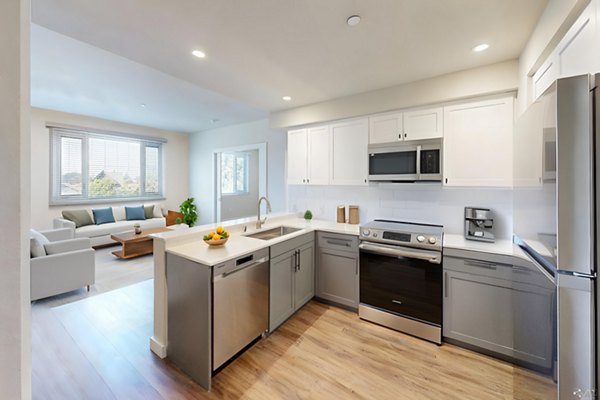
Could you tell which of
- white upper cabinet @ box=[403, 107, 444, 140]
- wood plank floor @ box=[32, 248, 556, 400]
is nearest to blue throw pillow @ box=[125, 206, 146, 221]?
wood plank floor @ box=[32, 248, 556, 400]

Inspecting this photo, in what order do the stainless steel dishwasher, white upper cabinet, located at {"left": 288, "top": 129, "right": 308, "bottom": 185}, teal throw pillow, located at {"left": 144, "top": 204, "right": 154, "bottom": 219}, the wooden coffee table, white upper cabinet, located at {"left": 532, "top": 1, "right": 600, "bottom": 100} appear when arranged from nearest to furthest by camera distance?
1. white upper cabinet, located at {"left": 532, "top": 1, "right": 600, "bottom": 100}
2. the stainless steel dishwasher
3. white upper cabinet, located at {"left": 288, "top": 129, "right": 308, "bottom": 185}
4. the wooden coffee table
5. teal throw pillow, located at {"left": 144, "top": 204, "right": 154, "bottom": 219}

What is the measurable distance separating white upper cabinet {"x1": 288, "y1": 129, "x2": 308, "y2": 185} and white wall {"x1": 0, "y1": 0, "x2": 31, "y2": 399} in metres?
2.99

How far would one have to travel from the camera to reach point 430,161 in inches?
101

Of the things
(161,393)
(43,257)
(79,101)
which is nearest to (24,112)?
(161,393)

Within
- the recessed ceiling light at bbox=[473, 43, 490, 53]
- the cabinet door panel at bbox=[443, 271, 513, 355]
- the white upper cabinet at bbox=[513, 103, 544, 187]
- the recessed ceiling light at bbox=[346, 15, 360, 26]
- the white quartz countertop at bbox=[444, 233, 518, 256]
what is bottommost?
the cabinet door panel at bbox=[443, 271, 513, 355]

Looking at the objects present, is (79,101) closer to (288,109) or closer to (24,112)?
(288,109)

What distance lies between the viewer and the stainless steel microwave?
256 centimetres

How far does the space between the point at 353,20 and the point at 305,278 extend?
2488 millimetres

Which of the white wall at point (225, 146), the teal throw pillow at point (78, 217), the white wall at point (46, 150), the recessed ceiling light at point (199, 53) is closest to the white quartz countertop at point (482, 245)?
the recessed ceiling light at point (199, 53)

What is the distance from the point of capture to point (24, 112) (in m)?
0.78

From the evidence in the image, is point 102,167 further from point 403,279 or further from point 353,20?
point 403,279

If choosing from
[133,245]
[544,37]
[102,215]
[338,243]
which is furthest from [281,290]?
[102,215]

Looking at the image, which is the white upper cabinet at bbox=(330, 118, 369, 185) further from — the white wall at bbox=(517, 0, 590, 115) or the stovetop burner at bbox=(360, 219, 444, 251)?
the white wall at bbox=(517, 0, 590, 115)

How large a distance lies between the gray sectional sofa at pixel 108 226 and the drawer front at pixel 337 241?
4610 millimetres
